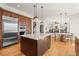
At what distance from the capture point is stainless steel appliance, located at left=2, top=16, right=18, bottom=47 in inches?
234

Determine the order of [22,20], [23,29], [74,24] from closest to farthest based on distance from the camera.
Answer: [74,24], [22,20], [23,29]

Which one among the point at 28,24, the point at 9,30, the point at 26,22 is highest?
the point at 26,22

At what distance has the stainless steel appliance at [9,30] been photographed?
5.95 metres

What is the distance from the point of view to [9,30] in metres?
6.31

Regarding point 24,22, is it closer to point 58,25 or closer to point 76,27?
point 58,25

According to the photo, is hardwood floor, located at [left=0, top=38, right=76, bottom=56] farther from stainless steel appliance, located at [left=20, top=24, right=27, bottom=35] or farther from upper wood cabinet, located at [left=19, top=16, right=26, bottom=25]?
upper wood cabinet, located at [left=19, top=16, right=26, bottom=25]

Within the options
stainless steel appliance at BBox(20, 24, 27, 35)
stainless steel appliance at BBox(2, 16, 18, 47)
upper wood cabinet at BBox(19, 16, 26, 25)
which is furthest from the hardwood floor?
upper wood cabinet at BBox(19, 16, 26, 25)

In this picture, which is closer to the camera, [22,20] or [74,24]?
[74,24]

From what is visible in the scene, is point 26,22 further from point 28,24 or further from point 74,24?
point 74,24

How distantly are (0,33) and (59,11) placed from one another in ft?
9.94

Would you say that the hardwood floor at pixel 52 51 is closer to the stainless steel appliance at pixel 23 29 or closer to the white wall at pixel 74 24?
the white wall at pixel 74 24

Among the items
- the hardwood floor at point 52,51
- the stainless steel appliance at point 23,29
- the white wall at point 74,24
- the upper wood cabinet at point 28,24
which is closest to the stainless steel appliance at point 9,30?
the hardwood floor at point 52,51

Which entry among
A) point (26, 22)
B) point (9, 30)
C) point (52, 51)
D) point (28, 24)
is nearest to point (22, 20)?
point (26, 22)

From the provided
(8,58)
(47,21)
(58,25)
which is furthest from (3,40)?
(8,58)
